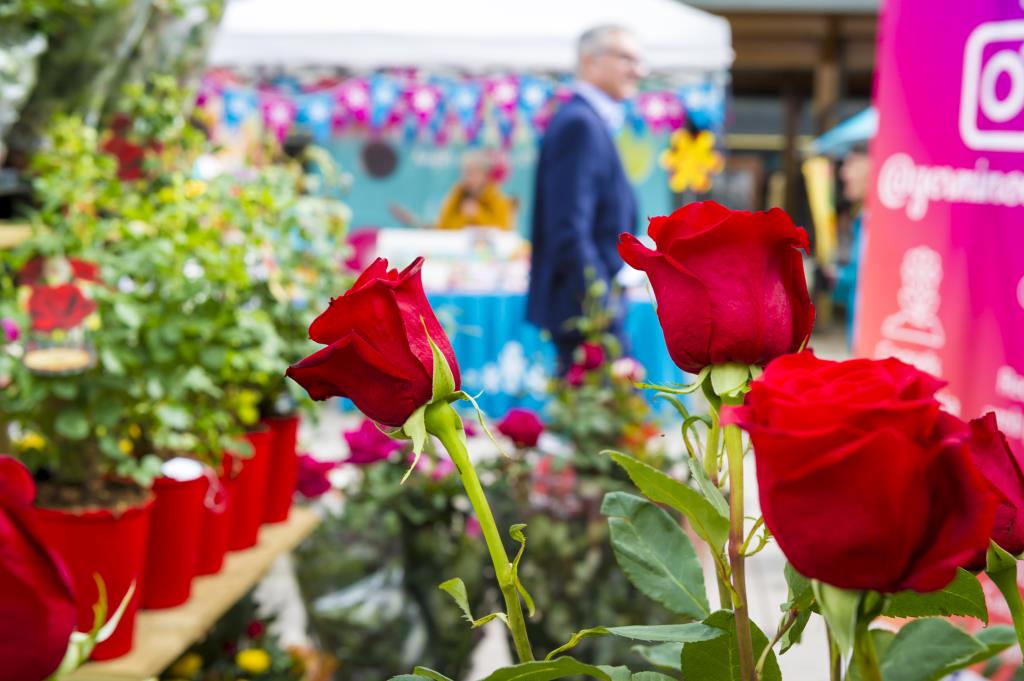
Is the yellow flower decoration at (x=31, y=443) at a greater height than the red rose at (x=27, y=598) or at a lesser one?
lesser

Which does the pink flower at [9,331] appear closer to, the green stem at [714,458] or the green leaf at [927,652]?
the green stem at [714,458]

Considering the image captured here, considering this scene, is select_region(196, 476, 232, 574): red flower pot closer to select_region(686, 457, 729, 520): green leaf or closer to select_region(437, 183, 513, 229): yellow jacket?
select_region(686, 457, 729, 520): green leaf

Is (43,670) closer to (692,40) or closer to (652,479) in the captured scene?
(652,479)

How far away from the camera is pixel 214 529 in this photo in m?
1.56

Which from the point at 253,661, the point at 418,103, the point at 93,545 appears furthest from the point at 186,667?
the point at 418,103

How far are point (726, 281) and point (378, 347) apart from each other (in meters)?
0.14

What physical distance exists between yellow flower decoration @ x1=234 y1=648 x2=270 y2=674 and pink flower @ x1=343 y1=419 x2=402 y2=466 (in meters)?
0.40

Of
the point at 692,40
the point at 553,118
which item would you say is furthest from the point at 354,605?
the point at 692,40

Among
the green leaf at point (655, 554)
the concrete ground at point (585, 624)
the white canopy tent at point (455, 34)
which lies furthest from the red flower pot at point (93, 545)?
the white canopy tent at point (455, 34)

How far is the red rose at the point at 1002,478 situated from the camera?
40 centimetres

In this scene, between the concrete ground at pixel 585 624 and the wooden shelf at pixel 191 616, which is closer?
the wooden shelf at pixel 191 616

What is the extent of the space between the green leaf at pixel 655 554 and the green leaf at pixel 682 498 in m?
0.07

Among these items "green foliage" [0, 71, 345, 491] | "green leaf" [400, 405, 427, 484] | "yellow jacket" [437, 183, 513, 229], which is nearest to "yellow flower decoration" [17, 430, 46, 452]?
"green foliage" [0, 71, 345, 491]

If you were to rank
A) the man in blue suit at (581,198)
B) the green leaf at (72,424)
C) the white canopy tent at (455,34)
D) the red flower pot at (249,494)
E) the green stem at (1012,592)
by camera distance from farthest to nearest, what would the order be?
the white canopy tent at (455,34) → the man in blue suit at (581,198) → the red flower pot at (249,494) → the green leaf at (72,424) → the green stem at (1012,592)
